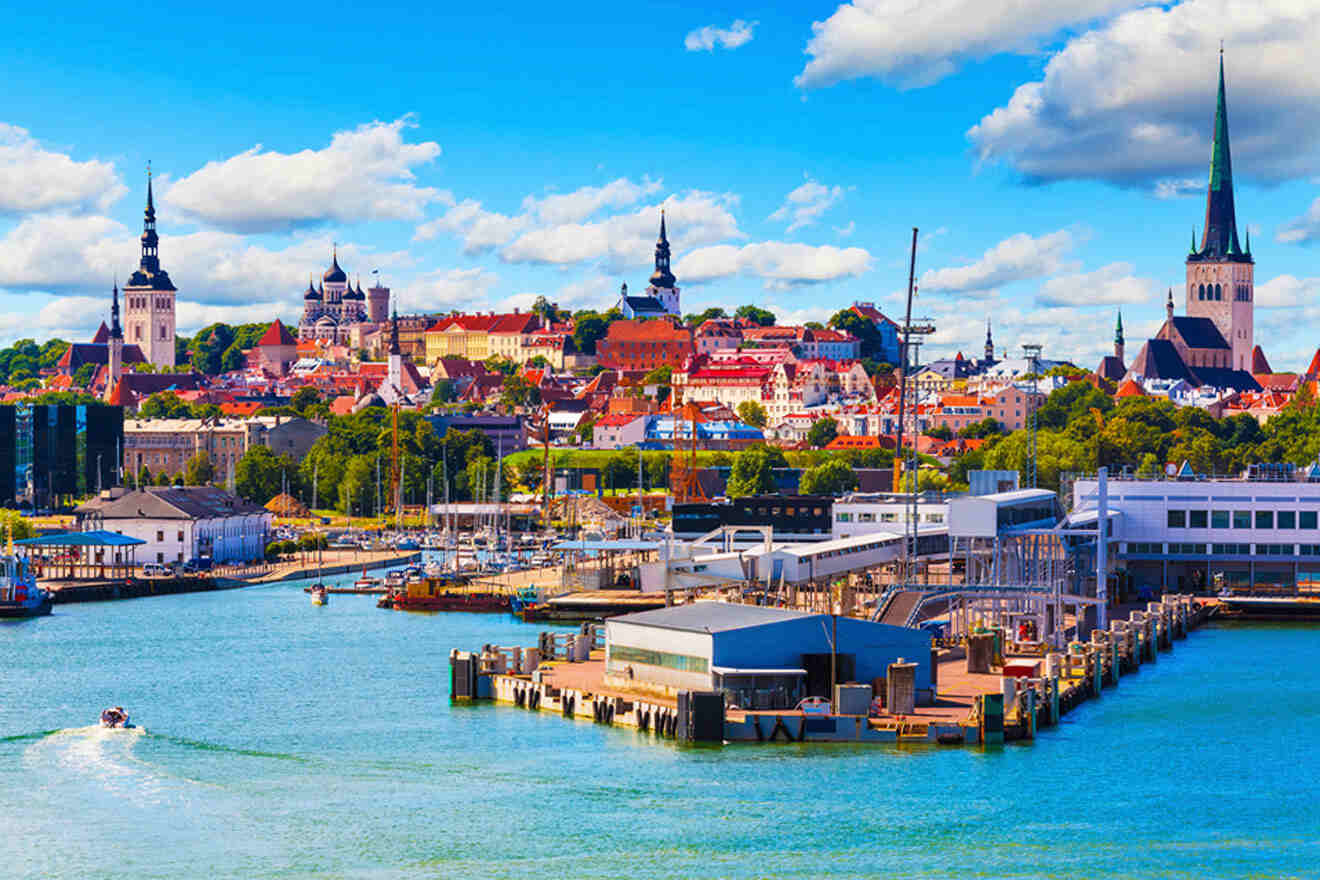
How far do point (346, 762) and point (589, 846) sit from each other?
6.26 meters

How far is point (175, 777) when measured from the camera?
29.9 m

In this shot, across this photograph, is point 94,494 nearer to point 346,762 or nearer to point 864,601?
point 864,601

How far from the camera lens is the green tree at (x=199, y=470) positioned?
111938 millimetres

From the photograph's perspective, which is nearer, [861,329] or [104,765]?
[104,765]

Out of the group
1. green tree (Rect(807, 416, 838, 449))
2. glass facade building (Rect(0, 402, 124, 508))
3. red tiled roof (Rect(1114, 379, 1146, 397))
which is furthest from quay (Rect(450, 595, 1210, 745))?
red tiled roof (Rect(1114, 379, 1146, 397))

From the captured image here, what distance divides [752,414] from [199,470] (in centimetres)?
4926

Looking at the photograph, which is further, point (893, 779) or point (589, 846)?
point (893, 779)

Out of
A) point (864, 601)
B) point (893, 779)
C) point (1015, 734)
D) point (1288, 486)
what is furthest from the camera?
point (1288, 486)

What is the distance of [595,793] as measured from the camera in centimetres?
2859

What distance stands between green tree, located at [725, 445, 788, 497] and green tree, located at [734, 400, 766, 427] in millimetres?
36380

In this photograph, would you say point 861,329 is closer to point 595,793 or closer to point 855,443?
point 855,443

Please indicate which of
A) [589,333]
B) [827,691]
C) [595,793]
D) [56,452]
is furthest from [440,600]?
[589,333]

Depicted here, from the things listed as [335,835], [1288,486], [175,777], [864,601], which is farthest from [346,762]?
[1288,486]

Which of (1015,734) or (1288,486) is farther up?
(1288,486)
